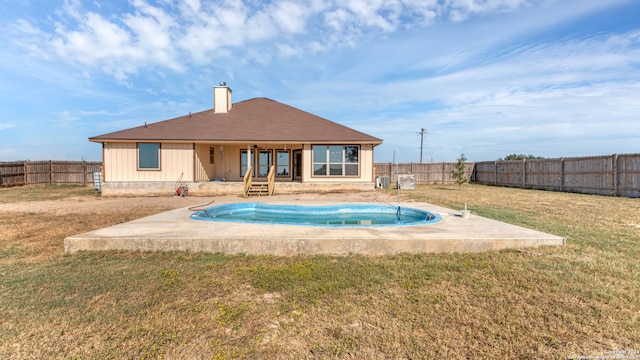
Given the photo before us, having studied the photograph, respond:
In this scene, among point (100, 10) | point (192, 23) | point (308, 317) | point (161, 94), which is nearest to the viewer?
point (308, 317)

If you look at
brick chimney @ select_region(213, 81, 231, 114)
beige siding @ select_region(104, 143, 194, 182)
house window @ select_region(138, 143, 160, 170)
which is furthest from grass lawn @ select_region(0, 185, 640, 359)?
brick chimney @ select_region(213, 81, 231, 114)

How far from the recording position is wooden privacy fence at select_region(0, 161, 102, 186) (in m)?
20.4

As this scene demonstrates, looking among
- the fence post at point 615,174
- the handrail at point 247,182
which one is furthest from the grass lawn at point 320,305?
the fence post at point 615,174

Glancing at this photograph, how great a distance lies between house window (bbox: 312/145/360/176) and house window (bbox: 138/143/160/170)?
28.3 ft

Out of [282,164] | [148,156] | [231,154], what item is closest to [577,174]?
[282,164]

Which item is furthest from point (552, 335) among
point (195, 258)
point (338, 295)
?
point (195, 258)

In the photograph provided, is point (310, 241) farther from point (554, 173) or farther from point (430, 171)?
point (430, 171)

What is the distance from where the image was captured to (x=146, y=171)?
16.3m

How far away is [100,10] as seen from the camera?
37.3 ft

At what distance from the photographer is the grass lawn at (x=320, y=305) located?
102 inches

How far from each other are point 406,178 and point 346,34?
955cm

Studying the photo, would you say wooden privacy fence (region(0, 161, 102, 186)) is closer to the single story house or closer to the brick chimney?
the single story house

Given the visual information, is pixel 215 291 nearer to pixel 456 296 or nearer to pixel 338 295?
pixel 338 295

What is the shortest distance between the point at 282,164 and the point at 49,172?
1753cm
